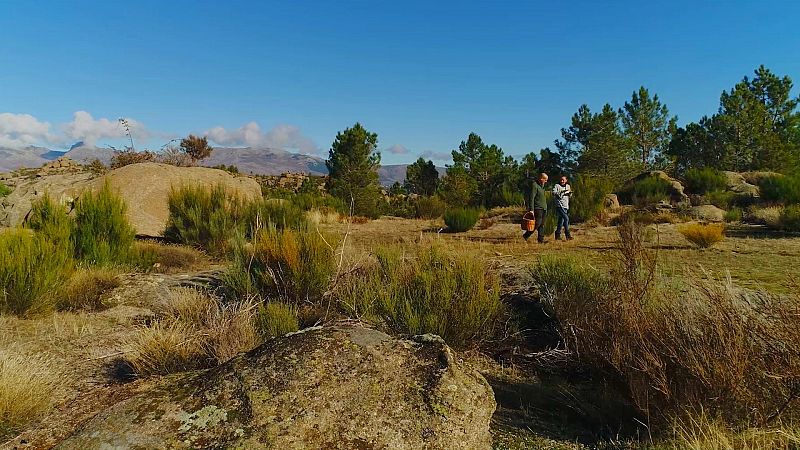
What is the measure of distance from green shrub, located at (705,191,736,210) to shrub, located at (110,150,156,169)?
A: 21.7 meters

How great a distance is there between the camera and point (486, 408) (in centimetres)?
280

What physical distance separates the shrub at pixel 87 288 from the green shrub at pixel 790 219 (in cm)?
1433

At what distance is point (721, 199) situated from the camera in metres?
19.5

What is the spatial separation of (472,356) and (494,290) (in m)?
0.78

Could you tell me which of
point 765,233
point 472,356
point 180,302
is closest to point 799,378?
point 472,356

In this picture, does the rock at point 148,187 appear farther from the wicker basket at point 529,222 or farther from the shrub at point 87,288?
the wicker basket at point 529,222

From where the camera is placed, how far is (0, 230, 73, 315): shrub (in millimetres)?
5414

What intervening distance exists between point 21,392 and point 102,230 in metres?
5.82

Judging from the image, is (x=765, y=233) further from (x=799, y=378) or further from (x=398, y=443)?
(x=398, y=443)

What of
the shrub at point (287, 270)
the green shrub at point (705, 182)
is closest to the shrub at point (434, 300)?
the shrub at point (287, 270)

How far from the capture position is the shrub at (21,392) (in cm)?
297

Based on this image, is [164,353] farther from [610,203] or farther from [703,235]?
[610,203]

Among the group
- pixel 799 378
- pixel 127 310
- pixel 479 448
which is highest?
pixel 799 378

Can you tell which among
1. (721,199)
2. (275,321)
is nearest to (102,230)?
(275,321)
